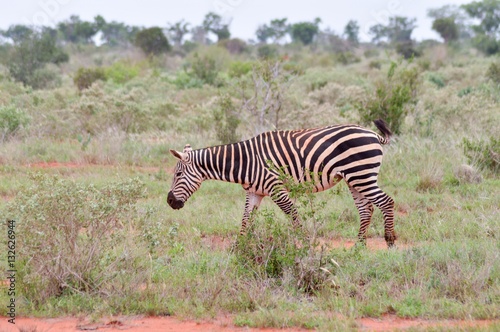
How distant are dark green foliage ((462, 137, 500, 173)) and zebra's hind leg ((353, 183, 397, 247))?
12.9 ft

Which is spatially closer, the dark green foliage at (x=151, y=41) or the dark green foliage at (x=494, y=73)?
the dark green foliage at (x=494, y=73)

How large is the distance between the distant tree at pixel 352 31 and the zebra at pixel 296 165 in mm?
61910

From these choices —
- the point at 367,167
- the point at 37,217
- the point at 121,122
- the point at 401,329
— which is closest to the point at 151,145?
the point at 121,122

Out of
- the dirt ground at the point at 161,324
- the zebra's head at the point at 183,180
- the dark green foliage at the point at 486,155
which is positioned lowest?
the dirt ground at the point at 161,324

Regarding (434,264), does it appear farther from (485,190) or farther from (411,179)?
(411,179)

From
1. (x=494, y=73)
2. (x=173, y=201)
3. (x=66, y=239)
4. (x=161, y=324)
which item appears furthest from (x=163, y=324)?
(x=494, y=73)

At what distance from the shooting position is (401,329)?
5.16 meters

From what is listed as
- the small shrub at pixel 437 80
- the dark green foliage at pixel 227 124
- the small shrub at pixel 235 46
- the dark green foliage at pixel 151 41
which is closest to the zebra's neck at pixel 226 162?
the dark green foliage at pixel 227 124

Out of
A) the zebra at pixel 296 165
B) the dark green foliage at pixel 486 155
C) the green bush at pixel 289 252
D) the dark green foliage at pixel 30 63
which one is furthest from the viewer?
the dark green foliage at pixel 30 63

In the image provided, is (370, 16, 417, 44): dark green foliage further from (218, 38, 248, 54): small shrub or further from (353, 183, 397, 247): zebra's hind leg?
(353, 183, 397, 247): zebra's hind leg

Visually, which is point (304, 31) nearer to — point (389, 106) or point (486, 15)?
point (486, 15)

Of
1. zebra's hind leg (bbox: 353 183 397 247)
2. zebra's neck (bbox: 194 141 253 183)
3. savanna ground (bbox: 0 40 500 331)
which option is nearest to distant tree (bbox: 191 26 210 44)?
savanna ground (bbox: 0 40 500 331)

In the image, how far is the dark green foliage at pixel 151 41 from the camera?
4638cm

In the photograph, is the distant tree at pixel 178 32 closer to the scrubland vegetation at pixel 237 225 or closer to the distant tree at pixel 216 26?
the distant tree at pixel 216 26
